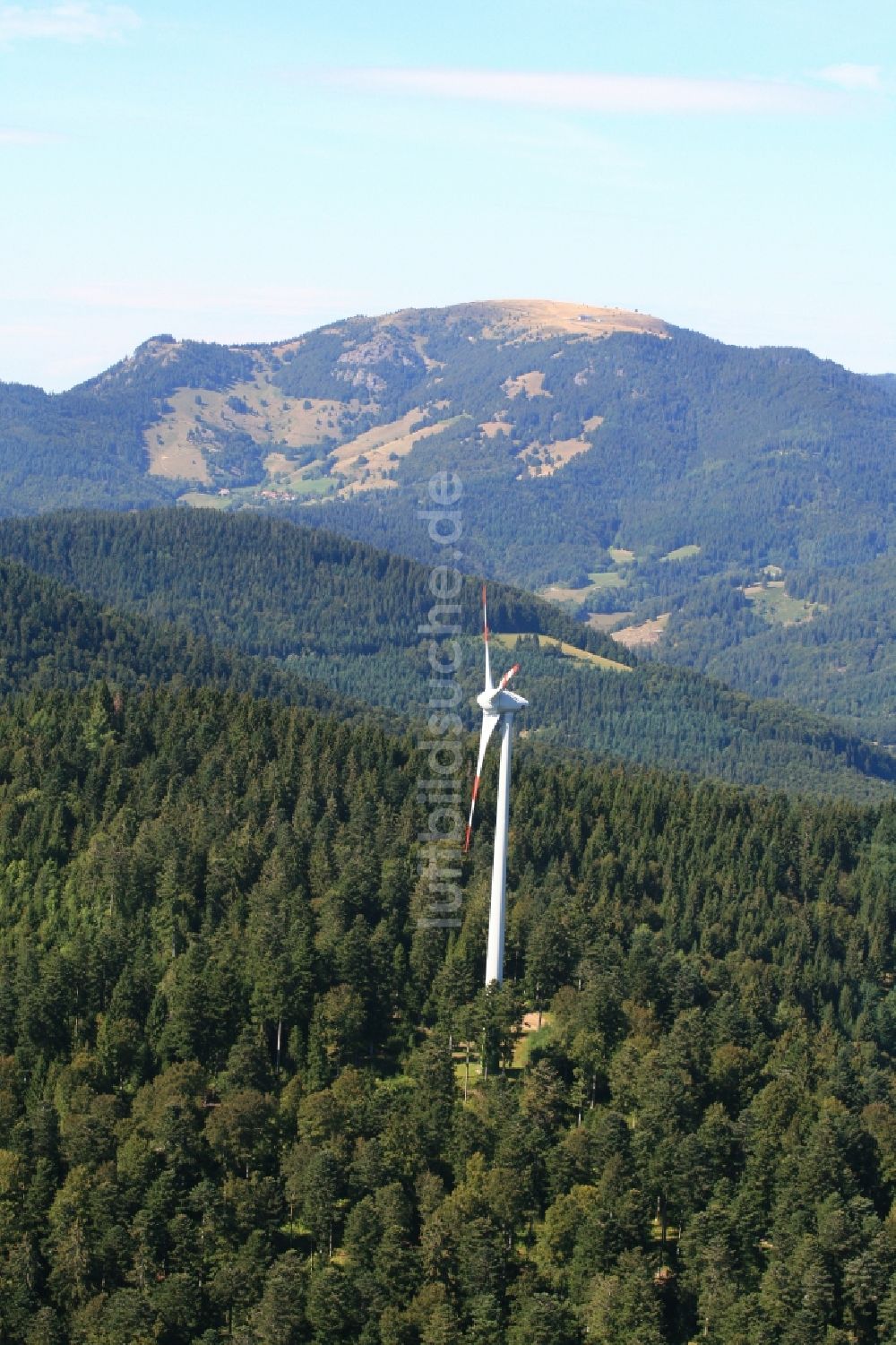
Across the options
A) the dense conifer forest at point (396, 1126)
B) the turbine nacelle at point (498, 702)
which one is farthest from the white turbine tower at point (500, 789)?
the dense conifer forest at point (396, 1126)

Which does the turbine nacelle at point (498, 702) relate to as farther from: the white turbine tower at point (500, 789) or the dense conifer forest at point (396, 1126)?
the dense conifer forest at point (396, 1126)

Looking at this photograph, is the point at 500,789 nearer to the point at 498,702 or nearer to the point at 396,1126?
the point at 498,702

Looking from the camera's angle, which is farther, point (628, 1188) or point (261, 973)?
point (261, 973)

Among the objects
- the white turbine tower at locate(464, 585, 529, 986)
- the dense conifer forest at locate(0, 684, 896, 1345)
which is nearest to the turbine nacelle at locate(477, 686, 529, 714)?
the white turbine tower at locate(464, 585, 529, 986)

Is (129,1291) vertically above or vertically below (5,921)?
below

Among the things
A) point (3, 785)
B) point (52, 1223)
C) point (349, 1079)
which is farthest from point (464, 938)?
point (3, 785)

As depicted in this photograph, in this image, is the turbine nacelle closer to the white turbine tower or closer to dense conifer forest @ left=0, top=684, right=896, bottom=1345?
the white turbine tower

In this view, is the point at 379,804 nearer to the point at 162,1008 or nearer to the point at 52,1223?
the point at 162,1008
